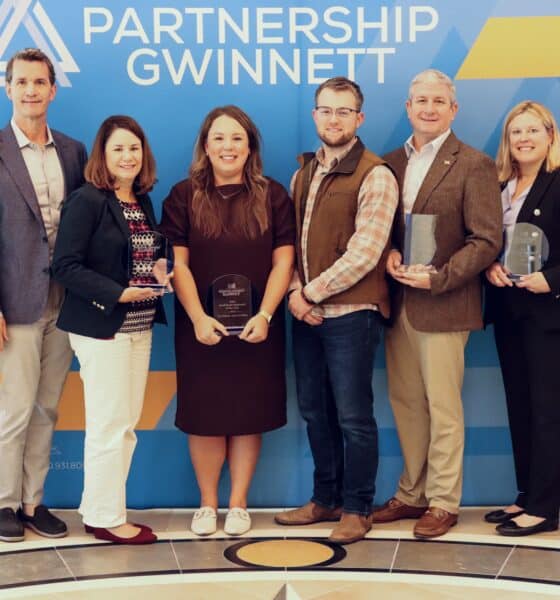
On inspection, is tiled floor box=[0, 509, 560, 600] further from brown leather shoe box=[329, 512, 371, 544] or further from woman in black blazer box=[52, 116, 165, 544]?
woman in black blazer box=[52, 116, 165, 544]

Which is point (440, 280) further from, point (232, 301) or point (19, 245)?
point (19, 245)

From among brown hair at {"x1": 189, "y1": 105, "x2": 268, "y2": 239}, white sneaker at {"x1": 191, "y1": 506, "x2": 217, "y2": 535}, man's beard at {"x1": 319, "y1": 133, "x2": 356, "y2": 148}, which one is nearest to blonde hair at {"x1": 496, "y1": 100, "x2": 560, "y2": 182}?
man's beard at {"x1": 319, "y1": 133, "x2": 356, "y2": 148}

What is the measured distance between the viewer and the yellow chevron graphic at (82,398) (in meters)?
4.19

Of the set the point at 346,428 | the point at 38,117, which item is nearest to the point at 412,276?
the point at 346,428

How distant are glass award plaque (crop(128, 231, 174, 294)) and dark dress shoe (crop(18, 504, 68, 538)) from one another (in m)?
1.03

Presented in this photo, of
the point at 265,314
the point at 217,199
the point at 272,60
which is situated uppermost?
the point at 272,60

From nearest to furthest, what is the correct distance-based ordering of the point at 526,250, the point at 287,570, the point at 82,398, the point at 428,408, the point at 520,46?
the point at 287,570
the point at 526,250
the point at 428,408
the point at 520,46
the point at 82,398

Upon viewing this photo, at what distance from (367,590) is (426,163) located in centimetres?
162

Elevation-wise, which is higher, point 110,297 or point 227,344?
point 110,297

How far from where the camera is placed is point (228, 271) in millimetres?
3730

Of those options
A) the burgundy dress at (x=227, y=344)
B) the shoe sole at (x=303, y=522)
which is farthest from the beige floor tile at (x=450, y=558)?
the burgundy dress at (x=227, y=344)

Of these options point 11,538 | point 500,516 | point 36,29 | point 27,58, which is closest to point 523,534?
point 500,516

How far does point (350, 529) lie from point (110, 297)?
4.19ft

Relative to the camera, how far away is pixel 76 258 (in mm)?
3506
